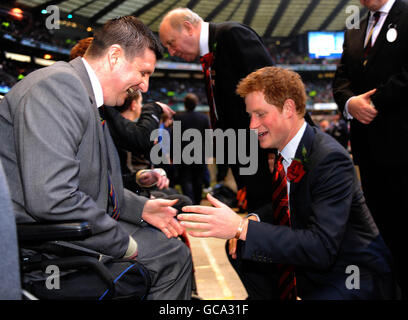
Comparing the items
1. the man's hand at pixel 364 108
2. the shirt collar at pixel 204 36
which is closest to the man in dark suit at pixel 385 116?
the man's hand at pixel 364 108

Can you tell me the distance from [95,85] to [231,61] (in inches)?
39.4

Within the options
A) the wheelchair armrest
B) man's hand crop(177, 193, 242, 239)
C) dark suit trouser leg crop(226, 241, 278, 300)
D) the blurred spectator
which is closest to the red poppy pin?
man's hand crop(177, 193, 242, 239)

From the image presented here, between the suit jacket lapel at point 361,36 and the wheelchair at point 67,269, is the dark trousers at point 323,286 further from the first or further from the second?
the suit jacket lapel at point 361,36

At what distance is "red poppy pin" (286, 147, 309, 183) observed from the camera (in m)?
1.51

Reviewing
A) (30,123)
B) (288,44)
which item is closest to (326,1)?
(288,44)

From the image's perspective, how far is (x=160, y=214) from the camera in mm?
1837

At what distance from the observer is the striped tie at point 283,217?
153cm

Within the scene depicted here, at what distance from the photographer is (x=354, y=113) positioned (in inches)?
81.4

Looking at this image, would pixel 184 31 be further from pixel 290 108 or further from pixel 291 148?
pixel 291 148

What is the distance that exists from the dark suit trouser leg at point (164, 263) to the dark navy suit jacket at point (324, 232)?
432 mm

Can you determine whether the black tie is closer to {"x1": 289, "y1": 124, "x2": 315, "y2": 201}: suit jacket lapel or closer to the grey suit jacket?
{"x1": 289, "y1": 124, "x2": 315, "y2": 201}: suit jacket lapel

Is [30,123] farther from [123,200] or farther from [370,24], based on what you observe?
[370,24]

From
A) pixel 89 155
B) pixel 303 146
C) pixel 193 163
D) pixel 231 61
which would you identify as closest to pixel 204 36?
pixel 231 61

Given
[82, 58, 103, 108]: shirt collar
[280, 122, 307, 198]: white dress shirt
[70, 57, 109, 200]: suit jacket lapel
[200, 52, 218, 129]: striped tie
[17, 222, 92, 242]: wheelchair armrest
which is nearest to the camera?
[17, 222, 92, 242]: wheelchair armrest
